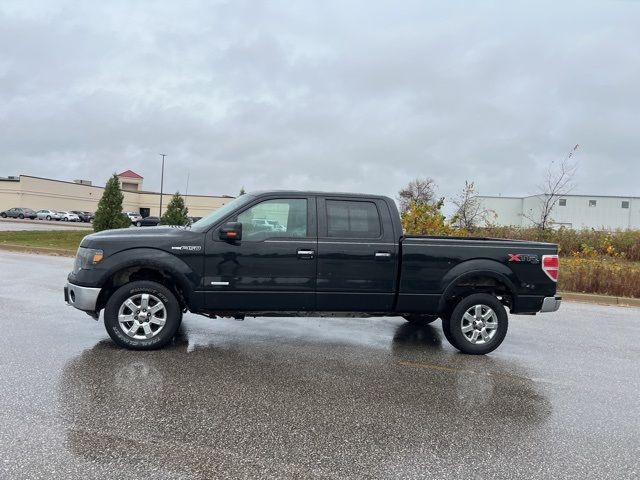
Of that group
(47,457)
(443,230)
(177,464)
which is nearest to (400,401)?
(177,464)

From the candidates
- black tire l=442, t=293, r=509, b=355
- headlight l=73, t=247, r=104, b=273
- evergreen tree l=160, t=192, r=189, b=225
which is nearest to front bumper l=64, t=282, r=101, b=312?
headlight l=73, t=247, r=104, b=273

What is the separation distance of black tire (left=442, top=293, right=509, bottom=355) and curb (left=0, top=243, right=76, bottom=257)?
1543cm

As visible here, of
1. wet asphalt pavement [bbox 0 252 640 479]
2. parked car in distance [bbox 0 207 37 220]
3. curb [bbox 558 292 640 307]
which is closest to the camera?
wet asphalt pavement [bbox 0 252 640 479]

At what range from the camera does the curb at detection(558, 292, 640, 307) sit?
1187 centimetres

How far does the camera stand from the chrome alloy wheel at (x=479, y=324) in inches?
255

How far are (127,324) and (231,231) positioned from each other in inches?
64.5

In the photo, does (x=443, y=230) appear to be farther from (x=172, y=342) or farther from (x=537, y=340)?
(x=172, y=342)

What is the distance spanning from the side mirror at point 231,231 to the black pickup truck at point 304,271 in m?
0.02

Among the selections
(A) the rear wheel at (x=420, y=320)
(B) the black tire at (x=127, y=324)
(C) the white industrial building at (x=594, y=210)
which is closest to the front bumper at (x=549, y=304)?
(A) the rear wheel at (x=420, y=320)

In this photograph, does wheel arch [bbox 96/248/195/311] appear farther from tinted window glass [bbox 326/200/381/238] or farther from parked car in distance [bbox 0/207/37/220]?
parked car in distance [bbox 0/207/37/220]

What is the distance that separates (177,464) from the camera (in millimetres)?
3340

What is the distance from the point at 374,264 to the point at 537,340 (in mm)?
3102

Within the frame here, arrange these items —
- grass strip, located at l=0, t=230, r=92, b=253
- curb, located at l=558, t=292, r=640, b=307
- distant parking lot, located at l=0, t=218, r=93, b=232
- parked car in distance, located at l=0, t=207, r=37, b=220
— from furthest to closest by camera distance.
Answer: parked car in distance, located at l=0, t=207, r=37, b=220, distant parking lot, located at l=0, t=218, r=93, b=232, grass strip, located at l=0, t=230, r=92, b=253, curb, located at l=558, t=292, r=640, b=307

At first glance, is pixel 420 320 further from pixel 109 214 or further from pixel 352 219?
pixel 109 214
